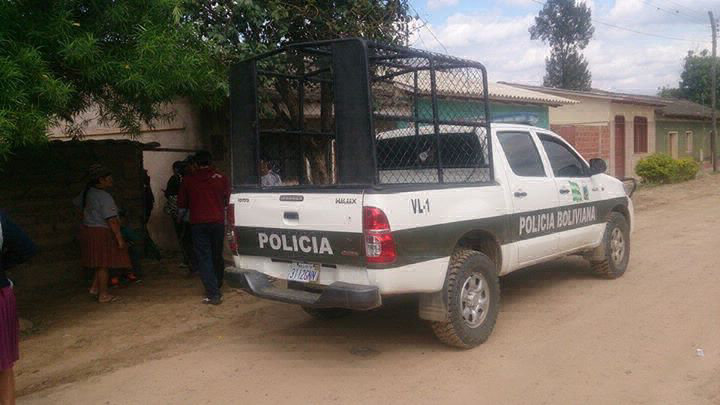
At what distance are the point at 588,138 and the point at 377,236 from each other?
18573 mm

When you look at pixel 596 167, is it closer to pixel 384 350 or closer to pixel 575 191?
pixel 575 191

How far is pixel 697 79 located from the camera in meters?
43.8

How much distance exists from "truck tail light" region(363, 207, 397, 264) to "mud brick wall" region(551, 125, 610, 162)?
1666 centimetres

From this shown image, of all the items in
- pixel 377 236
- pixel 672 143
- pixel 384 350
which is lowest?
pixel 384 350

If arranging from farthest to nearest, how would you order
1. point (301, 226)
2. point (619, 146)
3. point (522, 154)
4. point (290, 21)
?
point (619, 146)
point (290, 21)
point (522, 154)
point (301, 226)

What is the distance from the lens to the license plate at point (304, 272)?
4.79 m

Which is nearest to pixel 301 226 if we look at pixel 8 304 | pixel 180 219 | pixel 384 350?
pixel 384 350

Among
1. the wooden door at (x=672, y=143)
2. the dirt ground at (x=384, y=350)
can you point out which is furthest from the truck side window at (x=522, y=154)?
the wooden door at (x=672, y=143)

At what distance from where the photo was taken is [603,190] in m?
7.20

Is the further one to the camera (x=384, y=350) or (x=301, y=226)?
(x=384, y=350)

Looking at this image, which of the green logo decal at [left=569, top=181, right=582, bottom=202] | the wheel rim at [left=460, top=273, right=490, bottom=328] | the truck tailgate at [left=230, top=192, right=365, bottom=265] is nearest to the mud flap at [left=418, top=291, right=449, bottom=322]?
the wheel rim at [left=460, top=273, right=490, bottom=328]

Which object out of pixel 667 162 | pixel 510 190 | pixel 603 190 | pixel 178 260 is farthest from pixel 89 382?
pixel 667 162

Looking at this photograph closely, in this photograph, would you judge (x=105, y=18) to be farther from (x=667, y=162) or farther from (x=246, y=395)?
(x=667, y=162)

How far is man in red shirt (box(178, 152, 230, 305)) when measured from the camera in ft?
22.1
